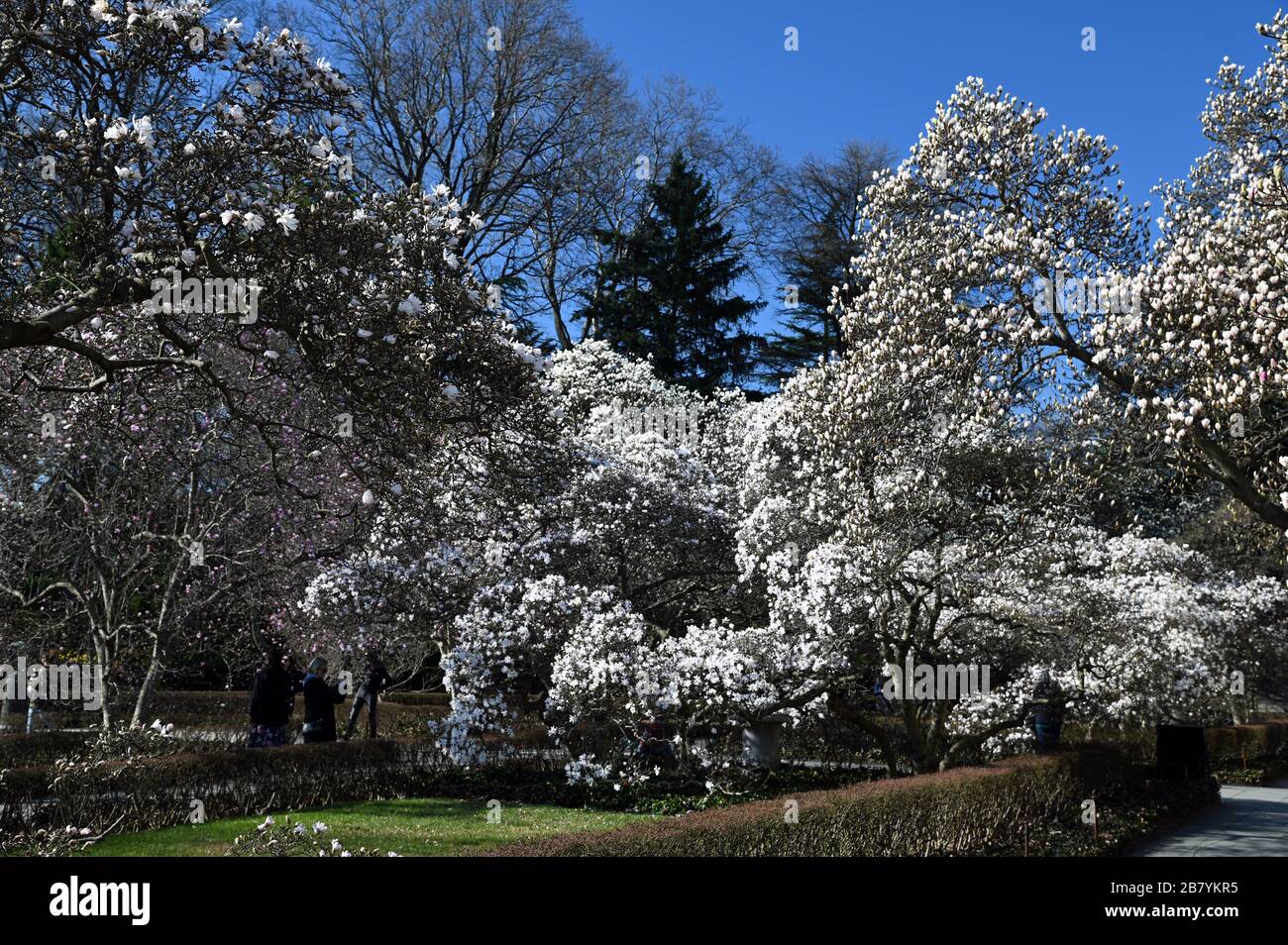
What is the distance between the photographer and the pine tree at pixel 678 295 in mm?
33531

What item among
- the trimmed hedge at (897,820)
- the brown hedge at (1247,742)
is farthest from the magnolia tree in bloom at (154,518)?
the brown hedge at (1247,742)

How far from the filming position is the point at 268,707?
13250 millimetres

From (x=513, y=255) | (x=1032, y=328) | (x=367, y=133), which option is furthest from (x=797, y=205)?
(x=1032, y=328)

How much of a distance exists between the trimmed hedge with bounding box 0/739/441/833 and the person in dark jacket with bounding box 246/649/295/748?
3.26 ft

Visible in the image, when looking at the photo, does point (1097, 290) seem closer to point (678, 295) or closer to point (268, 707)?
point (268, 707)

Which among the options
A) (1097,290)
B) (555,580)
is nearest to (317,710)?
(555,580)

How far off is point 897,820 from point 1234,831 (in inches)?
219

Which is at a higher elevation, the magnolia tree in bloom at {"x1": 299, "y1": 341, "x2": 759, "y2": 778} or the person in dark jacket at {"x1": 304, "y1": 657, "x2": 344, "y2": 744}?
the magnolia tree in bloom at {"x1": 299, "y1": 341, "x2": 759, "y2": 778}

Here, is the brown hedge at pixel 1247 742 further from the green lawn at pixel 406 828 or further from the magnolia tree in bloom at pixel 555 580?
the green lawn at pixel 406 828

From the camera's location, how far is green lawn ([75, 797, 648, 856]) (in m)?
9.29

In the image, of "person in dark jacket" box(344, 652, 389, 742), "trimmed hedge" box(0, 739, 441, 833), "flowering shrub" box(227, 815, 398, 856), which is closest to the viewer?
"flowering shrub" box(227, 815, 398, 856)

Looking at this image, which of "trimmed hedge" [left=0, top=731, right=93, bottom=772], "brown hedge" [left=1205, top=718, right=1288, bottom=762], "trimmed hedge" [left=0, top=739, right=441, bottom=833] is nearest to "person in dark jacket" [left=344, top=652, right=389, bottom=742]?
"trimmed hedge" [left=0, top=739, right=441, bottom=833]

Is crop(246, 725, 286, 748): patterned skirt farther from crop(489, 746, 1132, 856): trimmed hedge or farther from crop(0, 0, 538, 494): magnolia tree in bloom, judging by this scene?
crop(489, 746, 1132, 856): trimmed hedge
